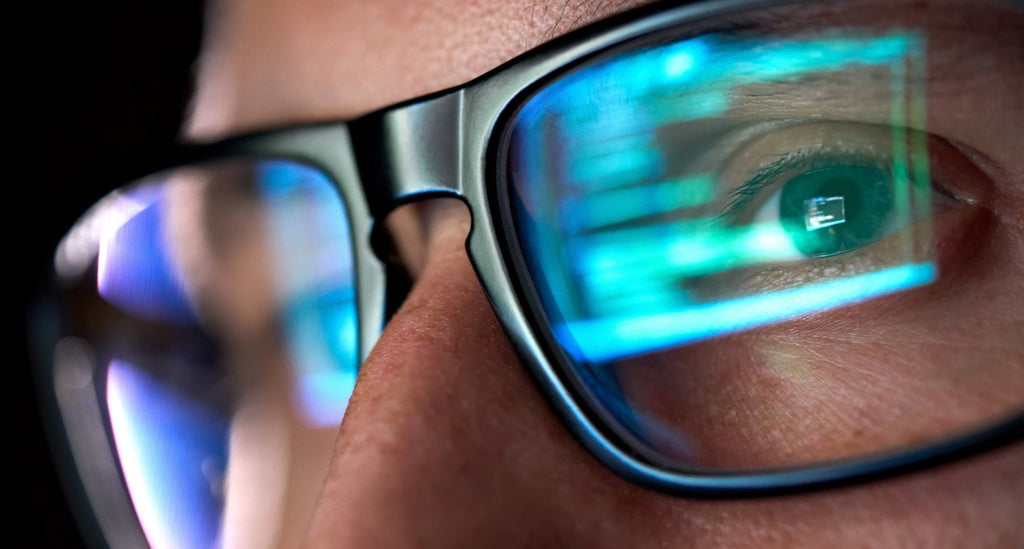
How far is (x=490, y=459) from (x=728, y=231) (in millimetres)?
238

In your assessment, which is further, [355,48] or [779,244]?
[355,48]

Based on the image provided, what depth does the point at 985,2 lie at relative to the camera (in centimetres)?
44

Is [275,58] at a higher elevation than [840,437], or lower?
higher

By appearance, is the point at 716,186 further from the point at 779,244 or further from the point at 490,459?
the point at 490,459

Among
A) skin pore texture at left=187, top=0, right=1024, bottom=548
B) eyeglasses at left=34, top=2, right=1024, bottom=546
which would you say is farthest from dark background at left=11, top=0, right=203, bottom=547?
skin pore texture at left=187, top=0, right=1024, bottom=548

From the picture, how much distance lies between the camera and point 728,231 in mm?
564

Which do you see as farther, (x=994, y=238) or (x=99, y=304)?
(x=99, y=304)

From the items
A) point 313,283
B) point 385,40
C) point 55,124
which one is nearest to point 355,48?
point 385,40

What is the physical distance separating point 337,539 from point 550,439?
148 millimetres

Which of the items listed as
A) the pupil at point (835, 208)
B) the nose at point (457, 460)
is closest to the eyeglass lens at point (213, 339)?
the nose at point (457, 460)

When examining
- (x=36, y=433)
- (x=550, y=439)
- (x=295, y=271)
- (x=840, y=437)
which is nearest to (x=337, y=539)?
(x=550, y=439)

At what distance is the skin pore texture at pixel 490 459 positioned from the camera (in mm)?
433

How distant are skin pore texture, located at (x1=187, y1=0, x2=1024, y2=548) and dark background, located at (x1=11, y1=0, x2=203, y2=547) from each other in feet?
2.32

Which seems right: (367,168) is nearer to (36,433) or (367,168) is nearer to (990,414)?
(990,414)
